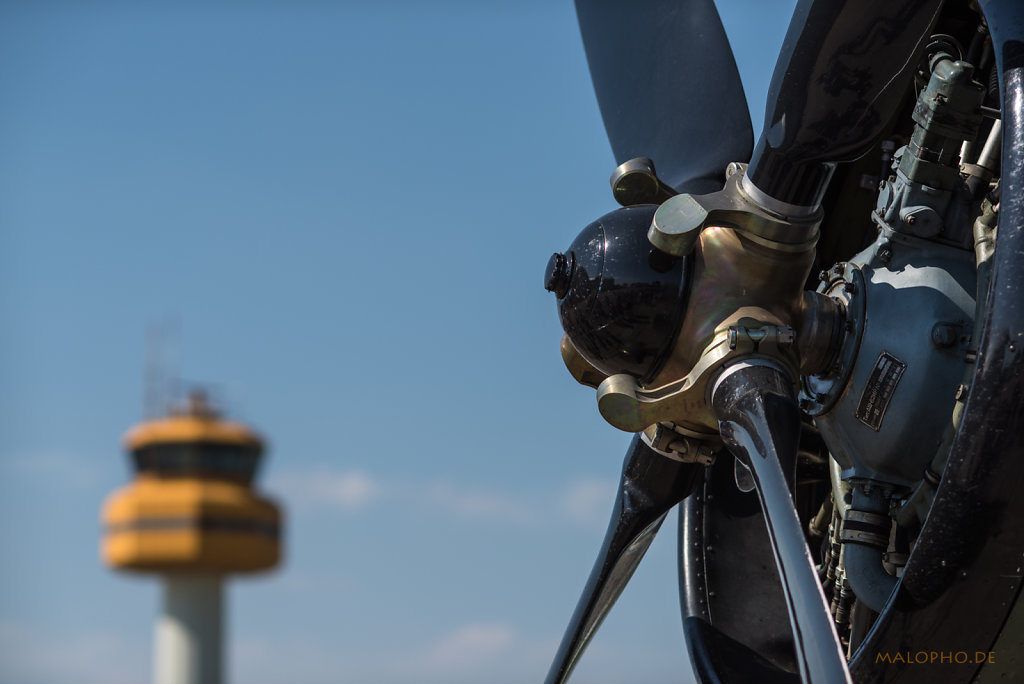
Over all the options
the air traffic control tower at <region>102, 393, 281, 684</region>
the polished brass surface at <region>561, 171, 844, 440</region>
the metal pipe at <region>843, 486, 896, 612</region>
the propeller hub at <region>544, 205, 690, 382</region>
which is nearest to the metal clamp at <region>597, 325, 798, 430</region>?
the polished brass surface at <region>561, 171, 844, 440</region>

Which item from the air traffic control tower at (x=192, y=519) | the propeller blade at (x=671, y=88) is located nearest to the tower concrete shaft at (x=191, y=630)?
the air traffic control tower at (x=192, y=519)

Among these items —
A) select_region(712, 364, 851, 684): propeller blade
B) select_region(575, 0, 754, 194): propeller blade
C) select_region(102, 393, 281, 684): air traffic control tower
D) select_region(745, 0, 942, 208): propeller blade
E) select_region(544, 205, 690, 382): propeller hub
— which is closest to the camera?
select_region(712, 364, 851, 684): propeller blade

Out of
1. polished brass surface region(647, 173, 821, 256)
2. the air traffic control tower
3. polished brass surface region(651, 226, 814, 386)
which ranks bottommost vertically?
polished brass surface region(651, 226, 814, 386)

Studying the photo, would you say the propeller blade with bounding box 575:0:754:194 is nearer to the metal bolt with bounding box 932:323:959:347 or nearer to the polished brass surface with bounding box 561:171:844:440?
the polished brass surface with bounding box 561:171:844:440

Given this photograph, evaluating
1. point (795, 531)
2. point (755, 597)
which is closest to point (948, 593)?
point (795, 531)

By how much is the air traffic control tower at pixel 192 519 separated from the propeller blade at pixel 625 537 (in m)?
85.6

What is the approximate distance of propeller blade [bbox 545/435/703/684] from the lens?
5.26 m

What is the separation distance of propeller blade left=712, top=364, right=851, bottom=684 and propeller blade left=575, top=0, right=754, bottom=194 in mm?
1606

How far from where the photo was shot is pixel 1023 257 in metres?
3.64

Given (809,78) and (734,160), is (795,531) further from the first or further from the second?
(734,160)

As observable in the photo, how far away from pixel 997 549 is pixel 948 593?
0.21 meters

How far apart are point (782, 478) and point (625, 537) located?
4.36ft

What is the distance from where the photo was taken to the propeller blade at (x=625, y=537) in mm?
5262

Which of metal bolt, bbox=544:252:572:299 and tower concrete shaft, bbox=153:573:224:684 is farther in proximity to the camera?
tower concrete shaft, bbox=153:573:224:684
